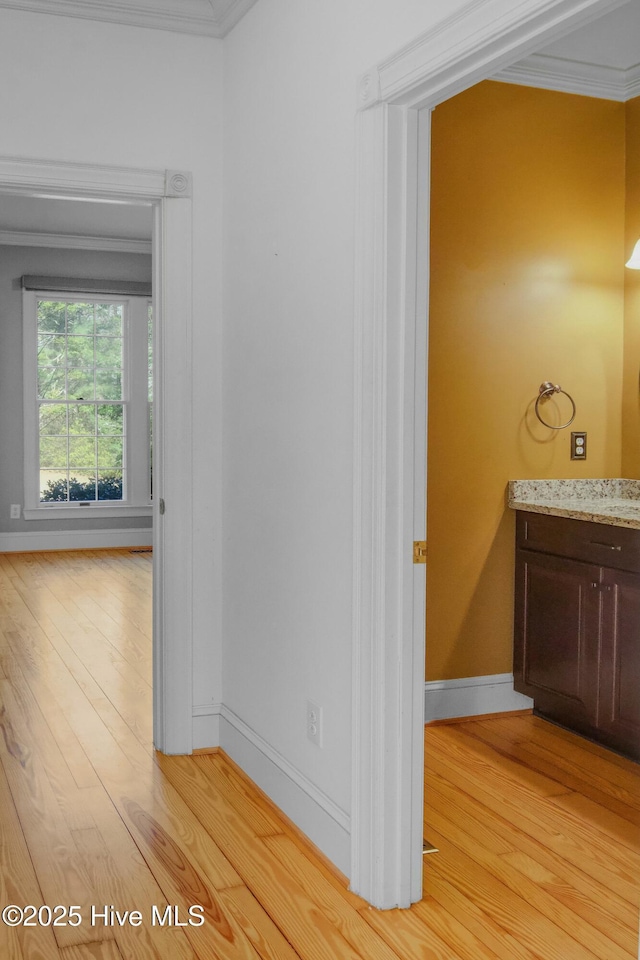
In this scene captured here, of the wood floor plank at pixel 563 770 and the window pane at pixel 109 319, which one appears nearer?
the wood floor plank at pixel 563 770

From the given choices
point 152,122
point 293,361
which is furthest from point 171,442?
point 152,122

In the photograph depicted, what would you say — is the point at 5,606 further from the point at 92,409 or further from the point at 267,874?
the point at 267,874

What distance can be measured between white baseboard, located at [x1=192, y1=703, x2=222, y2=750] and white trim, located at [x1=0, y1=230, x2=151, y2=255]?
236 inches

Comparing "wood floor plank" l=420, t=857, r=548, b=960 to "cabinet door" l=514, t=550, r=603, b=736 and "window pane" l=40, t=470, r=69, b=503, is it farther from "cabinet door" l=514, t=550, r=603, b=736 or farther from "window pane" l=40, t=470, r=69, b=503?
"window pane" l=40, t=470, r=69, b=503

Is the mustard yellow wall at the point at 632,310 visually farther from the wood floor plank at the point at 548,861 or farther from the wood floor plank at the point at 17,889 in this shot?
the wood floor plank at the point at 17,889

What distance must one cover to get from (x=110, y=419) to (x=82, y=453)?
16.6 inches

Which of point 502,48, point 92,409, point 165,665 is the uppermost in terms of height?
point 502,48

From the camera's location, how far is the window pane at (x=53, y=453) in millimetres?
8617

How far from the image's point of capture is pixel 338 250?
2566 mm

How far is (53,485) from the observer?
28.5 feet

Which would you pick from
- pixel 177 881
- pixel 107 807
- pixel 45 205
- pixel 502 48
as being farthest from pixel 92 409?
pixel 502 48

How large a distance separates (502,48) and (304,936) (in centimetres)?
205

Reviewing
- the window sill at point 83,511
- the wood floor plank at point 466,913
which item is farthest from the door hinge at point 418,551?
the window sill at point 83,511

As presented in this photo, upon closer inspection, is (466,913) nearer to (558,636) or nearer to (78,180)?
(558,636)
